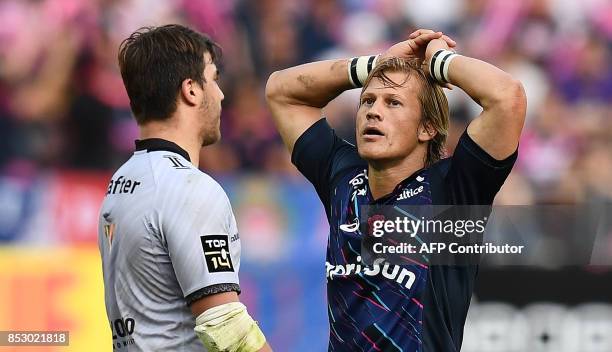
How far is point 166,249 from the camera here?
3.60 m

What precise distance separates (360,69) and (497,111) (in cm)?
82

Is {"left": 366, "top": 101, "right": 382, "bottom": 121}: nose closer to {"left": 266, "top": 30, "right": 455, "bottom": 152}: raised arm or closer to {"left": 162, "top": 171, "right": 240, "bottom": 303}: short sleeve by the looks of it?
{"left": 266, "top": 30, "right": 455, "bottom": 152}: raised arm

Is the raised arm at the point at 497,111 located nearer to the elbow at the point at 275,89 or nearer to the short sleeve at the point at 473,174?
the short sleeve at the point at 473,174

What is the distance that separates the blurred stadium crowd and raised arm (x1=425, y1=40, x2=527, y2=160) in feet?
14.6

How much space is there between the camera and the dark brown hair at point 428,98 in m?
4.35

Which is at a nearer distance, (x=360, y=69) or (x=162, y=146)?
(x=162, y=146)

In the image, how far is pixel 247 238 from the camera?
25.3 feet

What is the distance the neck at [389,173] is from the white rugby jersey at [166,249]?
839 mm

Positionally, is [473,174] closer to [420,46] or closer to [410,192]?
[410,192]

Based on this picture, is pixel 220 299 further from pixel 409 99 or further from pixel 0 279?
pixel 0 279

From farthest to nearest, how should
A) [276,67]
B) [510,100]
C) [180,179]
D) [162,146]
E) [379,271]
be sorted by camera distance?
[276,67], [379,271], [510,100], [162,146], [180,179]

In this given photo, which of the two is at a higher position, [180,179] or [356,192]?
[356,192]

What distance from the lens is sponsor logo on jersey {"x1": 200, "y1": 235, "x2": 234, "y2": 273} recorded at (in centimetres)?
353

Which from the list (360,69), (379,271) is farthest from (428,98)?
(379,271)
